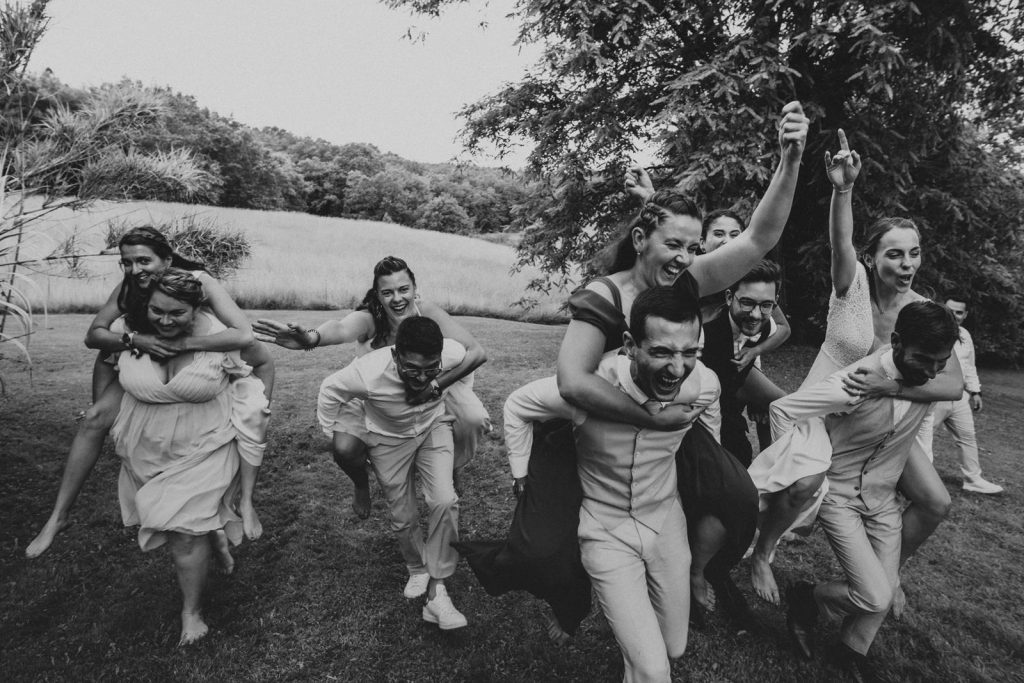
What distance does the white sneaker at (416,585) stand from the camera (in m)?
4.04

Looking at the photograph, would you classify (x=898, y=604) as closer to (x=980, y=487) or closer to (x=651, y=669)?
(x=651, y=669)

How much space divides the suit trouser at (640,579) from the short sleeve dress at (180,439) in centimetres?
233

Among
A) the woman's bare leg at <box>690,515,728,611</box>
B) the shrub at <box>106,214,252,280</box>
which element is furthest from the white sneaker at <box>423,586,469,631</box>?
the shrub at <box>106,214,252,280</box>

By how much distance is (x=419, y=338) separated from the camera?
338cm

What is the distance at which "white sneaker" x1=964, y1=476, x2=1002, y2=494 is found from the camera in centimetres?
651

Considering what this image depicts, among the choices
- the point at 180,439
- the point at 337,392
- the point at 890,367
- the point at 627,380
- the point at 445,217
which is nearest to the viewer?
the point at 627,380

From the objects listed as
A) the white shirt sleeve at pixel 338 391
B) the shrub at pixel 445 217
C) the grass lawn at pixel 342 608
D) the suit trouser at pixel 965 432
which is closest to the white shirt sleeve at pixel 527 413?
the white shirt sleeve at pixel 338 391

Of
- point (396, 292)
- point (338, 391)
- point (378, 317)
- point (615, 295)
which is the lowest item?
point (338, 391)

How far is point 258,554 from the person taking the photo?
4.64m

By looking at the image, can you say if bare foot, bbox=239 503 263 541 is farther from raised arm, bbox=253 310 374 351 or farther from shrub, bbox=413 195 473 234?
shrub, bbox=413 195 473 234

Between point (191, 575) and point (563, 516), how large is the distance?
241 cm

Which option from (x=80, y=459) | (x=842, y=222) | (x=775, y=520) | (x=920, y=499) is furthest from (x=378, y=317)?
(x=920, y=499)

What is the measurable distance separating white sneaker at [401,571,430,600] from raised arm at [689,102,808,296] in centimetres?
289

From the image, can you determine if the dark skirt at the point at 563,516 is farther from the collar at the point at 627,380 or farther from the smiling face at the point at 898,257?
the smiling face at the point at 898,257
